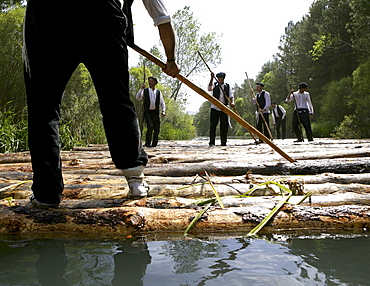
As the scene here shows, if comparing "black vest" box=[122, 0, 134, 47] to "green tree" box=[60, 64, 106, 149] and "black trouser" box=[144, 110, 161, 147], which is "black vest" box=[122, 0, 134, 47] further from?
"black trouser" box=[144, 110, 161, 147]

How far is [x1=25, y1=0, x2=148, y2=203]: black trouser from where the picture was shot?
2109mm

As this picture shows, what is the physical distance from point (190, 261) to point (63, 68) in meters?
Result: 1.44

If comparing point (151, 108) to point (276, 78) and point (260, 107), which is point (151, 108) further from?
point (276, 78)

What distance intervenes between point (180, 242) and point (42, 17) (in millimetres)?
1558

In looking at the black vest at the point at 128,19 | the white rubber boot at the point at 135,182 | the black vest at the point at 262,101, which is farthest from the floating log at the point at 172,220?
Result: the black vest at the point at 262,101

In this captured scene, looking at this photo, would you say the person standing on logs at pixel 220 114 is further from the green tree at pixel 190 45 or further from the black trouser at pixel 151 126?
the green tree at pixel 190 45

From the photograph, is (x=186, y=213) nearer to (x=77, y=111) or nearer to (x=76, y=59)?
(x=76, y=59)

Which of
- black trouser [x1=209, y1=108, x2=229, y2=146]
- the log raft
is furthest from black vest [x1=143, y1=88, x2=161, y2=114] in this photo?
the log raft

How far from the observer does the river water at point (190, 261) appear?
1.35 m

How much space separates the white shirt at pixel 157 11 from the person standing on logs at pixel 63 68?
20cm

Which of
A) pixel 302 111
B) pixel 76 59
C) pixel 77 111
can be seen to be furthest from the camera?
pixel 302 111

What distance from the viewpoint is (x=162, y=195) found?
2.54m

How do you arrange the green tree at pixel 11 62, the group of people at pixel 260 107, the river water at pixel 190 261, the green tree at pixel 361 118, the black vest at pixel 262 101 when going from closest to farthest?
the river water at pixel 190 261 → the group of people at pixel 260 107 → the green tree at pixel 11 62 → the black vest at pixel 262 101 → the green tree at pixel 361 118

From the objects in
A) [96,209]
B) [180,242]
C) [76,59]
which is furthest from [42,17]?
[180,242]
